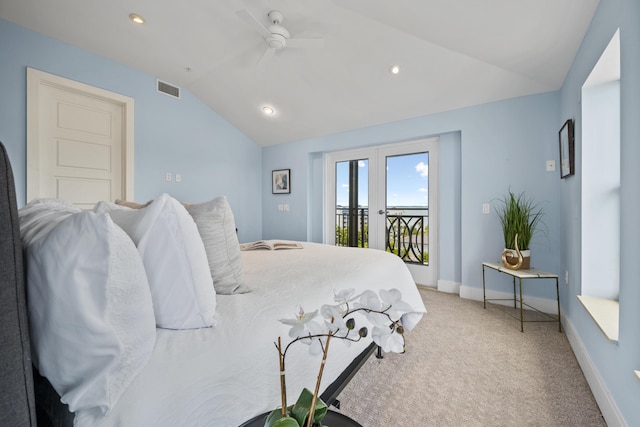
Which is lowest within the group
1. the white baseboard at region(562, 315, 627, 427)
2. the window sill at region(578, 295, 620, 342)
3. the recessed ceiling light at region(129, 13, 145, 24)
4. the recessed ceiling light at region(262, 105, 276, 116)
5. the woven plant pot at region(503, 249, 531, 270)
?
the white baseboard at region(562, 315, 627, 427)

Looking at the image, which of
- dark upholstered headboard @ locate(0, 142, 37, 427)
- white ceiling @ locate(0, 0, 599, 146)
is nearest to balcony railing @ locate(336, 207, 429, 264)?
white ceiling @ locate(0, 0, 599, 146)

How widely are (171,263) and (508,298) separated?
3.27 meters

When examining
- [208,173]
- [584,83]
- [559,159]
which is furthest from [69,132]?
[559,159]

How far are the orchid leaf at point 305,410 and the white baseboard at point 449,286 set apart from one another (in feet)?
10.5

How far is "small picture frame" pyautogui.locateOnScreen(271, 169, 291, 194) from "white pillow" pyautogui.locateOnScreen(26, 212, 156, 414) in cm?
412

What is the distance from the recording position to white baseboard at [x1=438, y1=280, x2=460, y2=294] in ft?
10.9

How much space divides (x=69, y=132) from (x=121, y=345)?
3.43 m

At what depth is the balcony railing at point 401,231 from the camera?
3.70 metres

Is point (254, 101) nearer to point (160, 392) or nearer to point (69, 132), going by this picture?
point (69, 132)

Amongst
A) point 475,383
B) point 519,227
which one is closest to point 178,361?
point 475,383

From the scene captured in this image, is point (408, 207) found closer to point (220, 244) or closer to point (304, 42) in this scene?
point (304, 42)

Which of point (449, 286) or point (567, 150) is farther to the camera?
point (449, 286)

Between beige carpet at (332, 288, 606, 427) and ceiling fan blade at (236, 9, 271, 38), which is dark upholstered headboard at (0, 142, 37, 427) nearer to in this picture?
beige carpet at (332, 288, 606, 427)

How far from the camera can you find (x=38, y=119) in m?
2.69
